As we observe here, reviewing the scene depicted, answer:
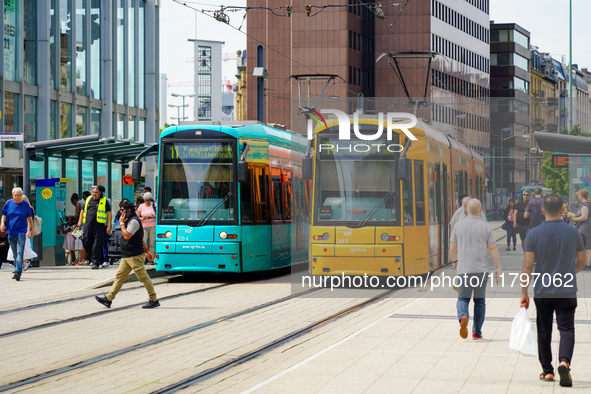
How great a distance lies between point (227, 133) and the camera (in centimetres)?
1775

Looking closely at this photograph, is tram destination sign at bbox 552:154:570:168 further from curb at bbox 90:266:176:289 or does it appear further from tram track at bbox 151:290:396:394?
curb at bbox 90:266:176:289

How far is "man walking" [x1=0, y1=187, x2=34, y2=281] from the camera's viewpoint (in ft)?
58.3

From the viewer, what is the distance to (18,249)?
17781mm

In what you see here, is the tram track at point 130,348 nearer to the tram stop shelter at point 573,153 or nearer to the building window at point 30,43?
the tram stop shelter at point 573,153

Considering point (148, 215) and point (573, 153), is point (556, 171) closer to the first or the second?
point (573, 153)

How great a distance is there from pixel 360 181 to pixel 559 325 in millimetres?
8248

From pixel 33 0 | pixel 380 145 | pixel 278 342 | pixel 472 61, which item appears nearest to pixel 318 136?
pixel 380 145

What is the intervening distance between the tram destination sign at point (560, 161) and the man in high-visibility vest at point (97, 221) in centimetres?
897

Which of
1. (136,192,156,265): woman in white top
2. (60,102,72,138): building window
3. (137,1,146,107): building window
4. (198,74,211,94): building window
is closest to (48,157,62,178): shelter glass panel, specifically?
(60,102,72,138): building window

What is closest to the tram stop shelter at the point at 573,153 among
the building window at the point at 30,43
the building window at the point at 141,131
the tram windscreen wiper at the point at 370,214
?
the tram windscreen wiper at the point at 370,214

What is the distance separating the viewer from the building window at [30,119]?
35.8 meters

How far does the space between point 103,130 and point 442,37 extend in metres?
43.7

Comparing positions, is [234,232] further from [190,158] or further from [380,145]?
[380,145]

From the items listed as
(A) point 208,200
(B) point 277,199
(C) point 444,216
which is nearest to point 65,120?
(B) point 277,199
